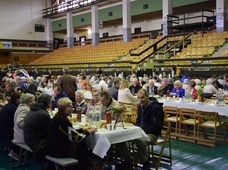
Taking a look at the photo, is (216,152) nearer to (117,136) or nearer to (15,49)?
(117,136)

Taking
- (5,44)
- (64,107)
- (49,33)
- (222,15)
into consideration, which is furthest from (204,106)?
(49,33)

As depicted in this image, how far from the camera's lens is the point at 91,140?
4.29m

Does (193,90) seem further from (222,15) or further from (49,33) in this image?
(49,33)

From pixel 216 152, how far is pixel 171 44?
12976 millimetres

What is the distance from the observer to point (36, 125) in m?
4.35

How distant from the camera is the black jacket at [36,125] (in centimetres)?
433

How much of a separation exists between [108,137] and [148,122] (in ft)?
3.32

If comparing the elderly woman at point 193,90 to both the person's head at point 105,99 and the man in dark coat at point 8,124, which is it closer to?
the person's head at point 105,99

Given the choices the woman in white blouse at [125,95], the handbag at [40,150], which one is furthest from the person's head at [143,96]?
the woman in white blouse at [125,95]

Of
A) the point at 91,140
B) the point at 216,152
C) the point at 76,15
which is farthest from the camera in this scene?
the point at 76,15

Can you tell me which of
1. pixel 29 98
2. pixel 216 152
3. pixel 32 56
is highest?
pixel 32 56

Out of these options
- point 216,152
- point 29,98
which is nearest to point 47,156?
point 29,98

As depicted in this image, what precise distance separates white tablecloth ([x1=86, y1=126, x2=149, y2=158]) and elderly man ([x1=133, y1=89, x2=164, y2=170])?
21 centimetres

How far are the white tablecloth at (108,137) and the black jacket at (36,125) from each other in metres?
0.69
